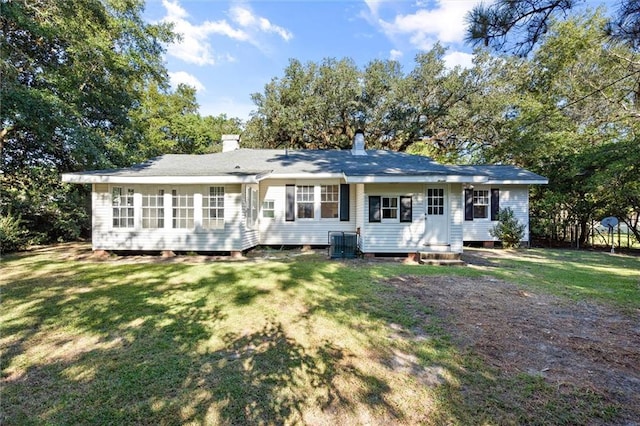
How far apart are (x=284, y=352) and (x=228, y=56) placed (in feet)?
49.4

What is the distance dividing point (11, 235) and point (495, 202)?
16.7 m

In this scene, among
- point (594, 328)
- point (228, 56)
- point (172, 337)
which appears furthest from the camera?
point (228, 56)

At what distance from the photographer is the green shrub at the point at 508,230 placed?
1173cm

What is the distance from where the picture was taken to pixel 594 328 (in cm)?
391

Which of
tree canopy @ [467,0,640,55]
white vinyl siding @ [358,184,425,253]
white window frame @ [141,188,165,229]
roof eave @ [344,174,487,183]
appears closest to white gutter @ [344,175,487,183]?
Answer: roof eave @ [344,174,487,183]

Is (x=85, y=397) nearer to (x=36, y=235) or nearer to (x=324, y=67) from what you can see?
(x=36, y=235)

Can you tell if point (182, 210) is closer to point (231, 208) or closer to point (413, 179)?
point (231, 208)

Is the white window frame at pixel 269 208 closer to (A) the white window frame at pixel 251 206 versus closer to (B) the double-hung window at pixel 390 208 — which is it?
(A) the white window frame at pixel 251 206

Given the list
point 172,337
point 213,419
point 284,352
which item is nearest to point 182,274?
point 172,337

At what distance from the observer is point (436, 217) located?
9.33m

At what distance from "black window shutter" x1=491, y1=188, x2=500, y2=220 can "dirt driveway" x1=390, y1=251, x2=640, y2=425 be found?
7396 millimetres

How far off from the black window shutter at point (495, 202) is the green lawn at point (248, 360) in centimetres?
654

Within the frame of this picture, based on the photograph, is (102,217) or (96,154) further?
(96,154)

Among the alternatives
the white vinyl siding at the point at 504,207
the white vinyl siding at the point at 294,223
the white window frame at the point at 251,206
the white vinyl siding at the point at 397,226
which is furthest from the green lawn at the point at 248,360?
the white vinyl siding at the point at 504,207
